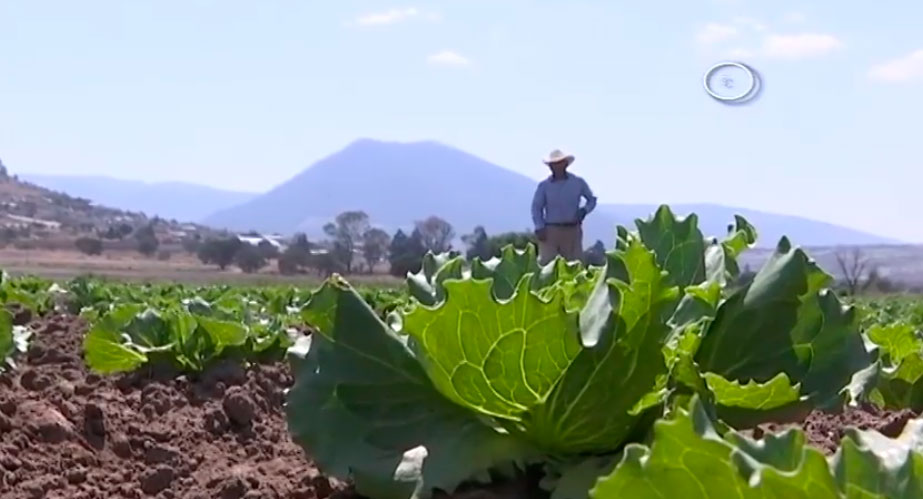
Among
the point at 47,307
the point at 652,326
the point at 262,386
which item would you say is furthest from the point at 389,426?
the point at 47,307

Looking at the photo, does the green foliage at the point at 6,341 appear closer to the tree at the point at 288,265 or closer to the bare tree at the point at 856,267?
the bare tree at the point at 856,267

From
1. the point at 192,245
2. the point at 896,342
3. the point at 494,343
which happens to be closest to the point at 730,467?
the point at 494,343

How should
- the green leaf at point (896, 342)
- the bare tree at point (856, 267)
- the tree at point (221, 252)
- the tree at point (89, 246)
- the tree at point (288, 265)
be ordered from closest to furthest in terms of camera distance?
1. the green leaf at point (896, 342)
2. the bare tree at point (856, 267)
3. the tree at point (288, 265)
4. the tree at point (221, 252)
5. the tree at point (89, 246)

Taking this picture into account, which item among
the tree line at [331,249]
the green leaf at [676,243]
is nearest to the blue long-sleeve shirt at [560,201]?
the green leaf at [676,243]

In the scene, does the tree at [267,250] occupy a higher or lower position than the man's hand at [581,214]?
lower

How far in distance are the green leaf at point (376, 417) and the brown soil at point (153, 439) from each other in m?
0.18

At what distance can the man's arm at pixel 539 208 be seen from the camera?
36.0ft

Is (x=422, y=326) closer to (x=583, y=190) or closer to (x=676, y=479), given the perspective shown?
(x=676, y=479)

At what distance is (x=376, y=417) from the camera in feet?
7.62

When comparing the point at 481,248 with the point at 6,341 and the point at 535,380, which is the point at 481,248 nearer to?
the point at 6,341

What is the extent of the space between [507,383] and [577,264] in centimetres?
84

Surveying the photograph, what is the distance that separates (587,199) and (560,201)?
26cm

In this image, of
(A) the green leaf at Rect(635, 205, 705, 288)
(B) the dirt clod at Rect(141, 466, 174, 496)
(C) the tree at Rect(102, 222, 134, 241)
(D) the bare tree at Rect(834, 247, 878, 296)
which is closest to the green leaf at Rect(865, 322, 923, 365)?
(A) the green leaf at Rect(635, 205, 705, 288)

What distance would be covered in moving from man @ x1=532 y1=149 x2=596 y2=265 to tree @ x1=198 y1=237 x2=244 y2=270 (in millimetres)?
57921
